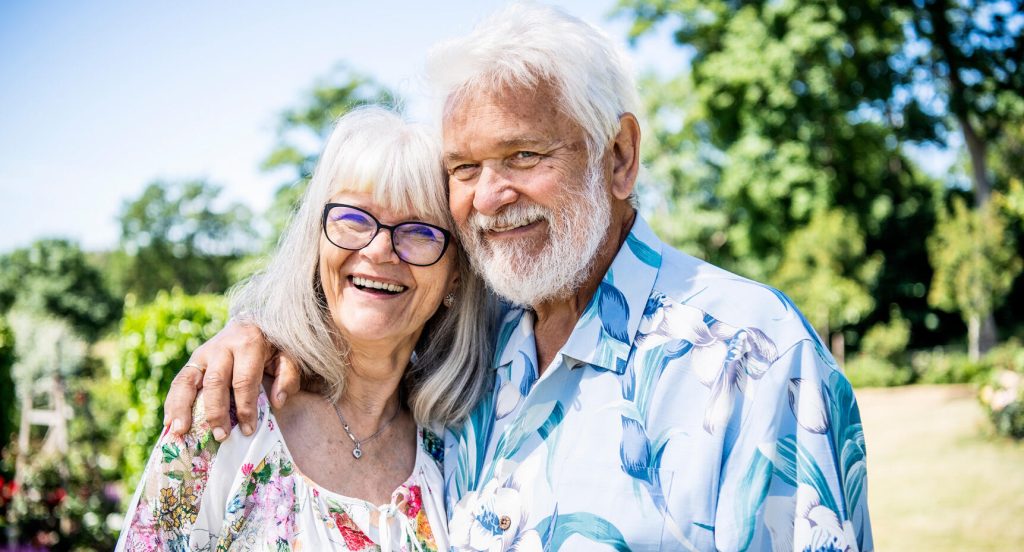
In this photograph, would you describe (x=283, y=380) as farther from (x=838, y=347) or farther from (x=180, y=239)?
(x=180, y=239)

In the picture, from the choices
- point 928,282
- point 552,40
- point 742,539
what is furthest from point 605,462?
point 928,282

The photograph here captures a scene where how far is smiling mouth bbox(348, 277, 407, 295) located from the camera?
87.1 inches

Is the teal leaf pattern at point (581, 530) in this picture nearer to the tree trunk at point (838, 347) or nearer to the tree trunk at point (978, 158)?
the tree trunk at point (838, 347)

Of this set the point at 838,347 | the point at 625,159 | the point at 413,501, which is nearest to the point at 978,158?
the point at 838,347

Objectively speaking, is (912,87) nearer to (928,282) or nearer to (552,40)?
(928,282)

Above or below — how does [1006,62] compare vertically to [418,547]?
below

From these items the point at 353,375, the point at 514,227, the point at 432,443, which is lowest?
the point at 432,443

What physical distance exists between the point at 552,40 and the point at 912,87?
20.0 meters

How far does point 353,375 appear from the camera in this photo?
7.72 feet

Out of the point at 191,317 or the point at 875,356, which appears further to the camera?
the point at 875,356

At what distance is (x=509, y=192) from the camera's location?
2107 mm

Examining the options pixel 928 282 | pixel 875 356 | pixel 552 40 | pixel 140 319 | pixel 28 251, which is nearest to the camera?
pixel 552 40

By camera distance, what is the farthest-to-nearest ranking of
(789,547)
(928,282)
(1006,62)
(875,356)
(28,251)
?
1. (28,251)
2. (928,282)
3. (875,356)
4. (1006,62)
5. (789,547)

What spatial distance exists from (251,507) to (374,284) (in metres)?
0.72
